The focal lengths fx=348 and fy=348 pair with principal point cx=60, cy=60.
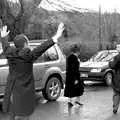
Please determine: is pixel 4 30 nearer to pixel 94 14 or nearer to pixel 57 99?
pixel 57 99

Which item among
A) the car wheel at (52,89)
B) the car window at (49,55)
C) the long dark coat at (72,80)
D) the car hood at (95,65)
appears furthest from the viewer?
the car hood at (95,65)

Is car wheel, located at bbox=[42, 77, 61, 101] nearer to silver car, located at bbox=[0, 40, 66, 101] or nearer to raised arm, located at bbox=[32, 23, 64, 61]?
silver car, located at bbox=[0, 40, 66, 101]

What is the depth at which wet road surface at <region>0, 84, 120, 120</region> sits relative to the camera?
7938 millimetres

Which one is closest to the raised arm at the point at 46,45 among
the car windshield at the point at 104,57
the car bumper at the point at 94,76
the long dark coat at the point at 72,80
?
the long dark coat at the point at 72,80

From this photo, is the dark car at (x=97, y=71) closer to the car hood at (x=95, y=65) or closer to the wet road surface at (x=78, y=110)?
the car hood at (x=95, y=65)

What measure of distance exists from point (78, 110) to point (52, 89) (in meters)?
1.71

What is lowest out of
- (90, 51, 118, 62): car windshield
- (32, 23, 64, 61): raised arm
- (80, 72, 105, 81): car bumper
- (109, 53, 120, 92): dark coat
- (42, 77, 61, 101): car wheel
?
(80, 72, 105, 81): car bumper

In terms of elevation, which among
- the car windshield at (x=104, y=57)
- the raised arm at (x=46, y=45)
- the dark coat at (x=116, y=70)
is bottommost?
the car windshield at (x=104, y=57)

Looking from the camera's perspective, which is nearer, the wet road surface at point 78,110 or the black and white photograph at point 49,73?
the black and white photograph at point 49,73

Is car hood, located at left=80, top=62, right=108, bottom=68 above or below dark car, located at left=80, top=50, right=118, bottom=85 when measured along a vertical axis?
above

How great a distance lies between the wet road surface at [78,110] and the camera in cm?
794

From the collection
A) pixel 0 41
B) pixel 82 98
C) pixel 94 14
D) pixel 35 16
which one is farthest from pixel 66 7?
pixel 0 41

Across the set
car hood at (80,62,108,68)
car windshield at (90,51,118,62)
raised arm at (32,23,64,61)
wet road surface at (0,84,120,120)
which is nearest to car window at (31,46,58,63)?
wet road surface at (0,84,120,120)

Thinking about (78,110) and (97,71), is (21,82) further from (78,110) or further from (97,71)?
(97,71)
